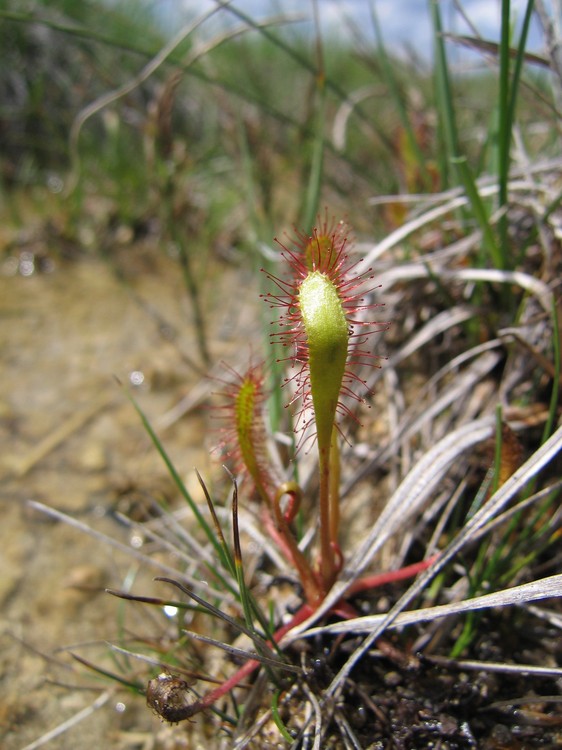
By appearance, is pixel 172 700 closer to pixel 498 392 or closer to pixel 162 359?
pixel 498 392

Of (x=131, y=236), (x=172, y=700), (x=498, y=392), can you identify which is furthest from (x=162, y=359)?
(x=172, y=700)

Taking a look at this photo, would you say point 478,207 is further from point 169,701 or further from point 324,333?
point 169,701

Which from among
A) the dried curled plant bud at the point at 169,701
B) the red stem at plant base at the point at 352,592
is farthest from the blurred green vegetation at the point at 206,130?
the dried curled plant bud at the point at 169,701

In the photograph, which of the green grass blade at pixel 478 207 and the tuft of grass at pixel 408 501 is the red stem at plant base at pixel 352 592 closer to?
the tuft of grass at pixel 408 501

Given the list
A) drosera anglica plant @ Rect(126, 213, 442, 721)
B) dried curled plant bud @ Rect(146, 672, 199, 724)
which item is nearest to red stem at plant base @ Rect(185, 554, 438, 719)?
drosera anglica plant @ Rect(126, 213, 442, 721)

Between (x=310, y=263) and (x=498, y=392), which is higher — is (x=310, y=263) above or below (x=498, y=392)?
above

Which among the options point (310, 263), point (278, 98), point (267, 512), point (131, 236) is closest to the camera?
point (310, 263)

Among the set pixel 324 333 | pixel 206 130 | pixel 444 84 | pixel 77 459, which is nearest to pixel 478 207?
pixel 444 84

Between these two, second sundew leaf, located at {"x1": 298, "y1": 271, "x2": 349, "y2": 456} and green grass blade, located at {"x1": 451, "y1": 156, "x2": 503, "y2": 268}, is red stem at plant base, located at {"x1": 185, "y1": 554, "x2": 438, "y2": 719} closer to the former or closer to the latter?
second sundew leaf, located at {"x1": 298, "y1": 271, "x2": 349, "y2": 456}
